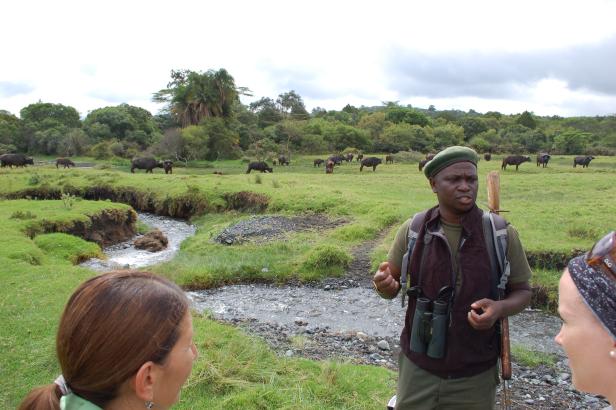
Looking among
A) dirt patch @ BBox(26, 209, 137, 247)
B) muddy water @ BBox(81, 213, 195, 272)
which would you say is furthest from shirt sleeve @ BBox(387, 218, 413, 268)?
dirt patch @ BBox(26, 209, 137, 247)

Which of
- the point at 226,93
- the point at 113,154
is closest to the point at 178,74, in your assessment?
the point at 226,93

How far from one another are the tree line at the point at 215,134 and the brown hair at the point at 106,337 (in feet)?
141

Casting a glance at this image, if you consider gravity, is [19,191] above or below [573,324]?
below

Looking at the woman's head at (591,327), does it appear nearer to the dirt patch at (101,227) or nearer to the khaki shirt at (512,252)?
the khaki shirt at (512,252)

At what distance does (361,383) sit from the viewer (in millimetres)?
5211

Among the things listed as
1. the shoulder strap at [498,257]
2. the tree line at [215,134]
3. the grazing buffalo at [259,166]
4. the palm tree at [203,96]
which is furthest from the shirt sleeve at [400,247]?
the palm tree at [203,96]

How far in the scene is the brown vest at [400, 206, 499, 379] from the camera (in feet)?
9.20

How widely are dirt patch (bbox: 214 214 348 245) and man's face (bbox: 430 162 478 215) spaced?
10.6 metres

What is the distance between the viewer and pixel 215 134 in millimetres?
45125

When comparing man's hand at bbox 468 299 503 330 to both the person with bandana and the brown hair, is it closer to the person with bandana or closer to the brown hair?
the person with bandana

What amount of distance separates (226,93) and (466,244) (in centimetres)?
5099

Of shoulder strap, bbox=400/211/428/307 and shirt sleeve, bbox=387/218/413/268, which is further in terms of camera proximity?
shirt sleeve, bbox=387/218/413/268

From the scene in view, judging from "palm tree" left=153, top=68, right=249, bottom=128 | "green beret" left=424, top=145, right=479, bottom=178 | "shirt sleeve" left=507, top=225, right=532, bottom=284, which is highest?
"palm tree" left=153, top=68, right=249, bottom=128

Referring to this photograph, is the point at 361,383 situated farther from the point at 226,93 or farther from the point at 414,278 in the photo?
the point at 226,93
